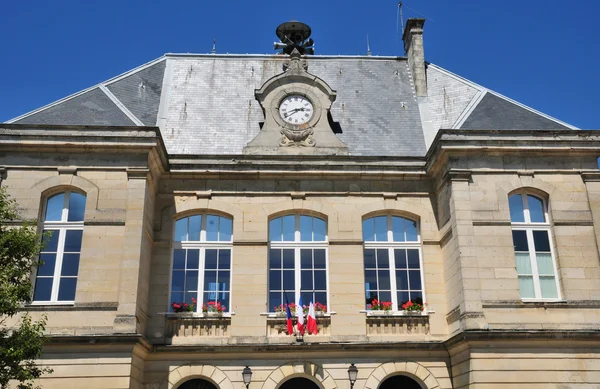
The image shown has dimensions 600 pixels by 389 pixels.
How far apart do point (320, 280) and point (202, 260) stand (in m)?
2.84

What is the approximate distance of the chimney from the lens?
1912cm

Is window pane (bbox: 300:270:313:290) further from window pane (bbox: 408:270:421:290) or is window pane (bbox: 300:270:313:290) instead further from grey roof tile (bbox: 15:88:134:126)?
grey roof tile (bbox: 15:88:134:126)

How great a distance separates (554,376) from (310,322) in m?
5.16

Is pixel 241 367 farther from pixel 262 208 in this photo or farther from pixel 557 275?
pixel 557 275

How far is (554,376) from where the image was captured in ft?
41.8

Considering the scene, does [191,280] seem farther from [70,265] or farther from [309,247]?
[309,247]

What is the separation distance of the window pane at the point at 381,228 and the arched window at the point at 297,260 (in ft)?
4.23

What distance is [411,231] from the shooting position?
1553 centimetres

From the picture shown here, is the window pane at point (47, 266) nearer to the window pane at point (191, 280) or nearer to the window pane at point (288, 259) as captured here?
the window pane at point (191, 280)

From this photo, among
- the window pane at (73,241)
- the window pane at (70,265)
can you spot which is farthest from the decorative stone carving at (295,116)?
the window pane at (70,265)

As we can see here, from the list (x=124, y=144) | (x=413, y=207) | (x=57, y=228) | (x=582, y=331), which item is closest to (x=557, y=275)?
(x=582, y=331)

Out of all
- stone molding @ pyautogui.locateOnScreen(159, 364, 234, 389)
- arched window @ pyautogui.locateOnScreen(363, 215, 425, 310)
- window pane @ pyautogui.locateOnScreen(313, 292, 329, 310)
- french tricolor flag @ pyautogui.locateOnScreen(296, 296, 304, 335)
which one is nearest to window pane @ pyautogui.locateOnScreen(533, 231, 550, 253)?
arched window @ pyautogui.locateOnScreen(363, 215, 425, 310)

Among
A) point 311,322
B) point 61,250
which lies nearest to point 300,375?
point 311,322

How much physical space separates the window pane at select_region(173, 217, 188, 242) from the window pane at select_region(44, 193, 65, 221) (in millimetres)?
2659
